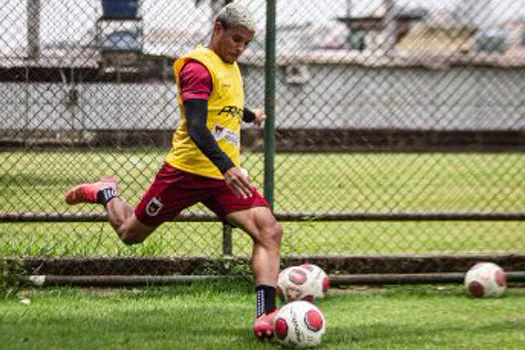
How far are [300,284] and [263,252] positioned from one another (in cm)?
80

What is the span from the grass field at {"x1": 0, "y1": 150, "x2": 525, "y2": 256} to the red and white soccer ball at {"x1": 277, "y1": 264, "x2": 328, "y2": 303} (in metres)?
0.84

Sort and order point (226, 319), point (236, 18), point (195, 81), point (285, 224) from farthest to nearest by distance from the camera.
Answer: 1. point (285, 224)
2. point (226, 319)
3. point (236, 18)
4. point (195, 81)

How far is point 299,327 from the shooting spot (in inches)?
181

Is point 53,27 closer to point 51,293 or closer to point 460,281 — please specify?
point 51,293

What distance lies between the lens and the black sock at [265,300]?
4.88 meters

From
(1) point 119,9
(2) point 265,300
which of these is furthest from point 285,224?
(2) point 265,300

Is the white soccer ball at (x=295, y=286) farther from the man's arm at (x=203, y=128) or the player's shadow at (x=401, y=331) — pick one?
the man's arm at (x=203, y=128)

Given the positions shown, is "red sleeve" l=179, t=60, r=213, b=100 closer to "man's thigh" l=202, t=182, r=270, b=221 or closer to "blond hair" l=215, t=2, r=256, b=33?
"blond hair" l=215, t=2, r=256, b=33

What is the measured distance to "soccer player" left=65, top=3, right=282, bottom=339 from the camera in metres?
4.73

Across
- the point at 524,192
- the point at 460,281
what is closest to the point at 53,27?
the point at 460,281

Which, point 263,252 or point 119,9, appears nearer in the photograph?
point 263,252

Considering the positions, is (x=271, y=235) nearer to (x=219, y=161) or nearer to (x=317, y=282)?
(x=219, y=161)

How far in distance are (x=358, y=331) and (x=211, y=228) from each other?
340 centimetres

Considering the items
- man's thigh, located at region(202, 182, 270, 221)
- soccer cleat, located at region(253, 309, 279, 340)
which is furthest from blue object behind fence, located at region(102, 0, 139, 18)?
soccer cleat, located at region(253, 309, 279, 340)
